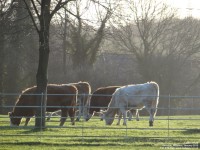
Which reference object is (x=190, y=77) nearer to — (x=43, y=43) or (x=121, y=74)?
(x=121, y=74)

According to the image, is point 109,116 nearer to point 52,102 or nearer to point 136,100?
point 136,100

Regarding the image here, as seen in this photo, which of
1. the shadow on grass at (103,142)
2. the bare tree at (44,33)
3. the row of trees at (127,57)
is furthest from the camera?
the row of trees at (127,57)

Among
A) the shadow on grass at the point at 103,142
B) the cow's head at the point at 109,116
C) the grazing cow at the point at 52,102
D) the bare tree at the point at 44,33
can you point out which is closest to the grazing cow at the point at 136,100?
the cow's head at the point at 109,116

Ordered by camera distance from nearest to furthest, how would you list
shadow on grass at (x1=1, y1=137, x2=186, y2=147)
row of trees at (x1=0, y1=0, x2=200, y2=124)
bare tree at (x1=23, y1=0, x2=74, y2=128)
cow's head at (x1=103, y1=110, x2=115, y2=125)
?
1. shadow on grass at (x1=1, y1=137, x2=186, y2=147)
2. bare tree at (x1=23, y1=0, x2=74, y2=128)
3. cow's head at (x1=103, y1=110, x2=115, y2=125)
4. row of trees at (x1=0, y1=0, x2=200, y2=124)

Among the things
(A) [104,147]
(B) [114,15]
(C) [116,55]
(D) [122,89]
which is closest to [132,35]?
(C) [116,55]

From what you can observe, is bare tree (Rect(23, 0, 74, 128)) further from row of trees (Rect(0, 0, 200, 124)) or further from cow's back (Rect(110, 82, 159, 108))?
row of trees (Rect(0, 0, 200, 124))

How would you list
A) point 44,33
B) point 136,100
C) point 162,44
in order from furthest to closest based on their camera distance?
point 162,44 < point 136,100 < point 44,33

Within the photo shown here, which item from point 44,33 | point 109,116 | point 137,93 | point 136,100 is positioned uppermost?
point 44,33

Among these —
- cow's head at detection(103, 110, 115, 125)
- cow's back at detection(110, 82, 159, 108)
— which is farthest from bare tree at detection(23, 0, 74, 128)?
→ cow's back at detection(110, 82, 159, 108)

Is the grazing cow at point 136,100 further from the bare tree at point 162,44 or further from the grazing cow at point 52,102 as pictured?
the bare tree at point 162,44

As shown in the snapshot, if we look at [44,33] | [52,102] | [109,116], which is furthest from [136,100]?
[44,33]

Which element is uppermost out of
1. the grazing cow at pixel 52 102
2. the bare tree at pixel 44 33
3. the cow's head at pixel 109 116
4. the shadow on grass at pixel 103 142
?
the bare tree at pixel 44 33

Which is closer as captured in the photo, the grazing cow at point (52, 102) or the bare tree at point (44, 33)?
the bare tree at point (44, 33)

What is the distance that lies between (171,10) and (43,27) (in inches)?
1427
